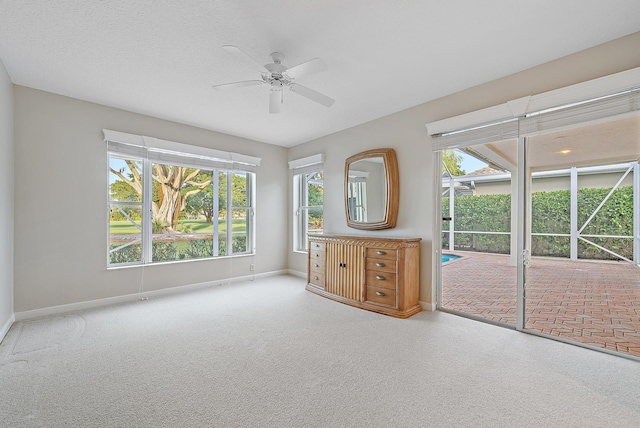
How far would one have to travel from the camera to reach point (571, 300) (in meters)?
3.54

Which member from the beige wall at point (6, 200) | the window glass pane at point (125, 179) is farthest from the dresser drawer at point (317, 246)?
the beige wall at point (6, 200)

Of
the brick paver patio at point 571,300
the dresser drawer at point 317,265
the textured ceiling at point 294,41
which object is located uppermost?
the textured ceiling at point 294,41

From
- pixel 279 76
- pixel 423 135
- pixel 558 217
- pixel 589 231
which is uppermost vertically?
pixel 279 76

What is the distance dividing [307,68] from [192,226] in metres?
3.47

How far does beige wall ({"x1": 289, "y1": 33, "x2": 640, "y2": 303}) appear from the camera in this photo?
2408 millimetres

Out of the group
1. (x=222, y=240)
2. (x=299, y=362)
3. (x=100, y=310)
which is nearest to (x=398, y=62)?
(x=299, y=362)

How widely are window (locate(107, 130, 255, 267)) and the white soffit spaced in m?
3.48

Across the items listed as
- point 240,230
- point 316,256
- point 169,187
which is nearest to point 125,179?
point 169,187

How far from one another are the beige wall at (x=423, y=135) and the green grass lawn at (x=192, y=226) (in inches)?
54.8

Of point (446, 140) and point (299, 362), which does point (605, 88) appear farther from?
point (299, 362)

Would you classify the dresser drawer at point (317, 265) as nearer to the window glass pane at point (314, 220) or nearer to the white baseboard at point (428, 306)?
the window glass pane at point (314, 220)

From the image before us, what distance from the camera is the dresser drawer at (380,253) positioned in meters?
3.38

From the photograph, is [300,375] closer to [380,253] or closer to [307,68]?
[380,253]

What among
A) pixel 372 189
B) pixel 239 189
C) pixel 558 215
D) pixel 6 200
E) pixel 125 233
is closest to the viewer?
pixel 6 200
